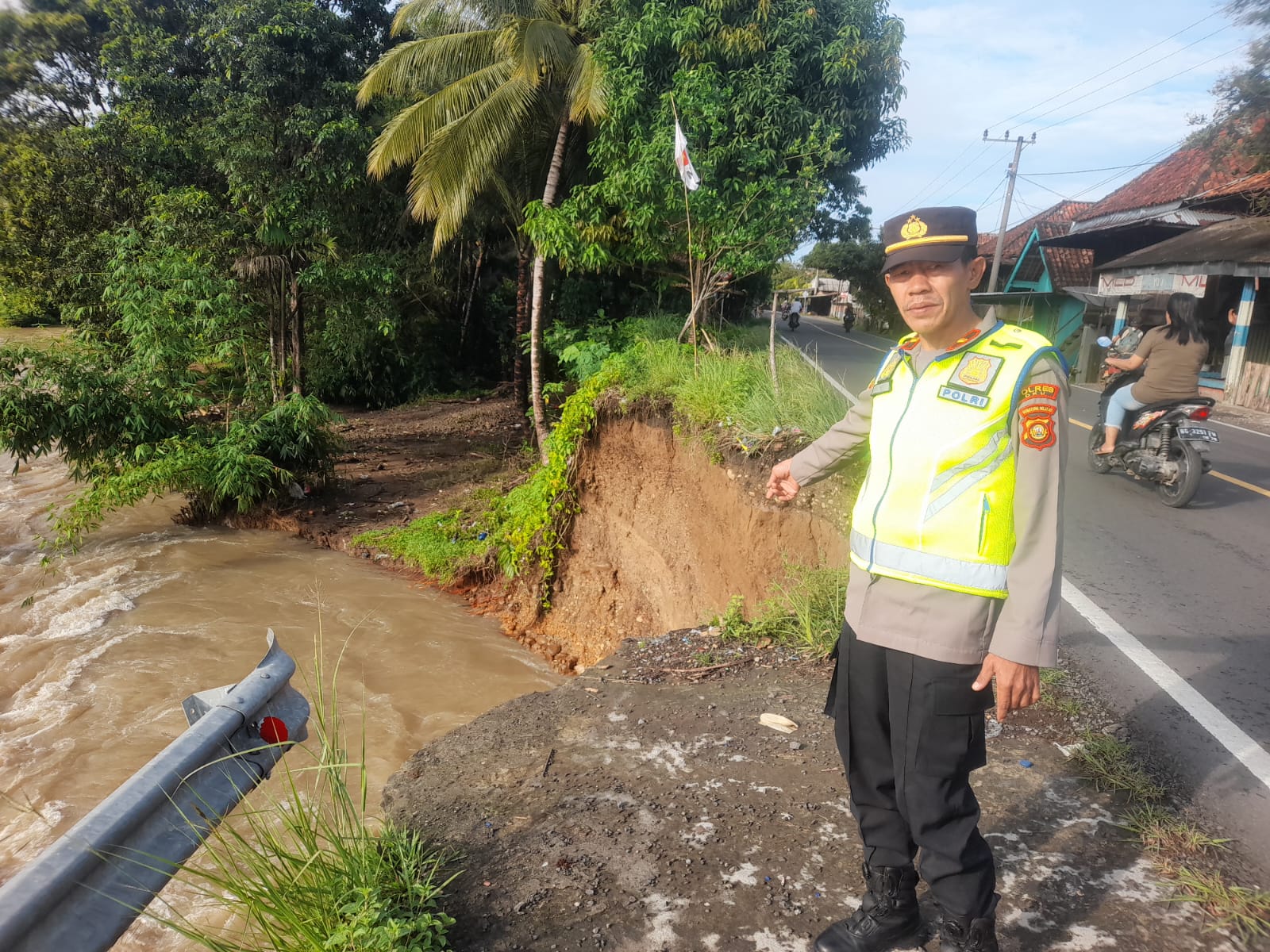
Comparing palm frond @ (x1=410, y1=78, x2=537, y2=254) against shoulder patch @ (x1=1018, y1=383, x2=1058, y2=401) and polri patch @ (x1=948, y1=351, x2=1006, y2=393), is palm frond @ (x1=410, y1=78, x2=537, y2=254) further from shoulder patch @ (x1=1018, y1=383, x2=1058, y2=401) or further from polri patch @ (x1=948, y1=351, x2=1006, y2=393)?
shoulder patch @ (x1=1018, y1=383, x2=1058, y2=401)

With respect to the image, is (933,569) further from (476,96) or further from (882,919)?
(476,96)

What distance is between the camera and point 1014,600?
6.23 feet

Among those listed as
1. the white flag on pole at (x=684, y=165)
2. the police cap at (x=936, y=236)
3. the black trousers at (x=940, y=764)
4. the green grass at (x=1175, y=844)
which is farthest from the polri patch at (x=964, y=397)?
the white flag on pole at (x=684, y=165)

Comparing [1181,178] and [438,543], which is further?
[1181,178]

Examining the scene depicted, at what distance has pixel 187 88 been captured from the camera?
12.6 metres

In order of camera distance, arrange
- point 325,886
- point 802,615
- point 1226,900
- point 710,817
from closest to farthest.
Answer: point 325,886 → point 1226,900 → point 710,817 → point 802,615

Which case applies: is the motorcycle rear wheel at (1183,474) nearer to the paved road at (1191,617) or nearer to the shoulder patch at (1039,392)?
the paved road at (1191,617)

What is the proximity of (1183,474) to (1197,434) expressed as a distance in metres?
0.38

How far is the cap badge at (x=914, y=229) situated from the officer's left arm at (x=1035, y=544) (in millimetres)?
473

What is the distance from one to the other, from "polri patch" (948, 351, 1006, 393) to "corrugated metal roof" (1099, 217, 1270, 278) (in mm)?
15666

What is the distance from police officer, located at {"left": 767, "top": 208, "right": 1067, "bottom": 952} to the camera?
74.8 inches

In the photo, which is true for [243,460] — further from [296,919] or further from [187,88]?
[296,919]

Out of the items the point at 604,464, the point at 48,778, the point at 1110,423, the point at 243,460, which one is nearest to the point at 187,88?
the point at 243,460

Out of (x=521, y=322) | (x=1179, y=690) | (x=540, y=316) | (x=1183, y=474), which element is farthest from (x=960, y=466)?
(x=521, y=322)
